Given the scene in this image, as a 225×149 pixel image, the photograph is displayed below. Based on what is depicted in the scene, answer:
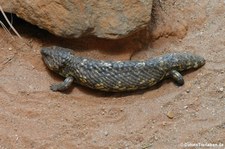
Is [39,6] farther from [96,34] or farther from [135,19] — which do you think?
[135,19]

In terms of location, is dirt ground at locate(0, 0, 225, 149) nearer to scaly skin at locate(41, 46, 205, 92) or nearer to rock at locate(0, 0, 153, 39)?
scaly skin at locate(41, 46, 205, 92)

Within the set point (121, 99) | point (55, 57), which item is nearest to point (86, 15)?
point (55, 57)

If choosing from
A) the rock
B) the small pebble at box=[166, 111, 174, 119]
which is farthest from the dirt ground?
the rock

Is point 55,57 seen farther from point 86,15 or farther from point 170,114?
point 170,114

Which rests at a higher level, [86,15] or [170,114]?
[86,15]

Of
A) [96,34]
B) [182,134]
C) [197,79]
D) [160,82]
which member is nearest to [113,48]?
[96,34]

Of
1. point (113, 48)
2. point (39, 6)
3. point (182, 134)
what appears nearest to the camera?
point (182, 134)
